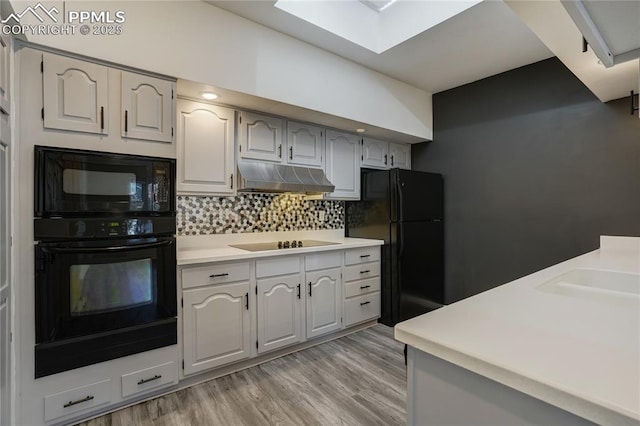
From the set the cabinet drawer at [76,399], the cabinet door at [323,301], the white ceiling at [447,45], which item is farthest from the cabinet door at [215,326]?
the white ceiling at [447,45]

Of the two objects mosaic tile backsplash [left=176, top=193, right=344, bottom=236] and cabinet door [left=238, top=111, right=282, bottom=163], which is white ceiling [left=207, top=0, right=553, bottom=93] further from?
mosaic tile backsplash [left=176, top=193, right=344, bottom=236]

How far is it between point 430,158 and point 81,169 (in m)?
3.47

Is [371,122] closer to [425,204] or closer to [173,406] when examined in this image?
[425,204]

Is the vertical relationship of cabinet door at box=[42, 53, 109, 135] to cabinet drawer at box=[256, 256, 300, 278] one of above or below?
above

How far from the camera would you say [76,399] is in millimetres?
1707

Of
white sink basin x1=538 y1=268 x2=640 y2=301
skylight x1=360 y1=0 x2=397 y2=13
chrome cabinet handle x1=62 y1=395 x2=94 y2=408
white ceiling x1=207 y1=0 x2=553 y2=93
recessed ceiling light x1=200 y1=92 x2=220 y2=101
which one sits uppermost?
skylight x1=360 y1=0 x2=397 y2=13

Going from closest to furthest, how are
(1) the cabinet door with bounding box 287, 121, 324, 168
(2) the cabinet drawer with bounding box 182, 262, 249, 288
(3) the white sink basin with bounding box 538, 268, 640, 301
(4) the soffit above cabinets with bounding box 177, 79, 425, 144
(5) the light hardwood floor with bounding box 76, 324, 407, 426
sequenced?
(3) the white sink basin with bounding box 538, 268, 640, 301, (5) the light hardwood floor with bounding box 76, 324, 407, 426, (2) the cabinet drawer with bounding box 182, 262, 249, 288, (4) the soffit above cabinets with bounding box 177, 79, 425, 144, (1) the cabinet door with bounding box 287, 121, 324, 168

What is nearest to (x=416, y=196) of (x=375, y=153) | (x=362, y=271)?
(x=375, y=153)

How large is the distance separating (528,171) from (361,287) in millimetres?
2015

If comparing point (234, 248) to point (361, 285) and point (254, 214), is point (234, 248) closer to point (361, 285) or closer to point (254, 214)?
point (254, 214)

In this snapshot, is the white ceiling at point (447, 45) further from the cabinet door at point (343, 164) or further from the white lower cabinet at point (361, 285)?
the white lower cabinet at point (361, 285)

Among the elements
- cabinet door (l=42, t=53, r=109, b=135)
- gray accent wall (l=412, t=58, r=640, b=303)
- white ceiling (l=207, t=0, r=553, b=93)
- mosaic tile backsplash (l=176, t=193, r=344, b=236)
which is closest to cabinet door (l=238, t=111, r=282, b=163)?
mosaic tile backsplash (l=176, t=193, r=344, b=236)

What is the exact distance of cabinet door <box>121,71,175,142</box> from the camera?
1.85 meters

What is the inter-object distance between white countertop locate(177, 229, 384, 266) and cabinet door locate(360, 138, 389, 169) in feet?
2.99
